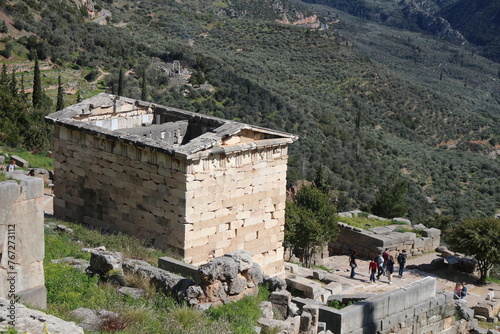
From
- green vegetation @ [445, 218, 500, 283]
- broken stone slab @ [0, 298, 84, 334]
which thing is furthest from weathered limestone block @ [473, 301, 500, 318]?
broken stone slab @ [0, 298, 84, 334]

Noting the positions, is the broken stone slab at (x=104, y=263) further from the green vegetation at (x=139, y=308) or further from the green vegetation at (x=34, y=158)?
the green vegetation at (x=34, y=158)

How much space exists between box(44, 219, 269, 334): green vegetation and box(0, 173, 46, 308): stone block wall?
Result: 448 mm

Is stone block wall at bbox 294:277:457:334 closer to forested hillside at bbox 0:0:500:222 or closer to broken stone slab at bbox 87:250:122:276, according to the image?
broken stone slab at bbox 87:250:122:276

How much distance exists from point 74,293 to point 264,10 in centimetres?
9143

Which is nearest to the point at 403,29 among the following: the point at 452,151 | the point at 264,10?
the point at 264,10

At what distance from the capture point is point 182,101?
40281 millimetres

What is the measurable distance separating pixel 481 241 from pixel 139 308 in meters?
15.6

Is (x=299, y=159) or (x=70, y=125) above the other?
(x=70, y=125)

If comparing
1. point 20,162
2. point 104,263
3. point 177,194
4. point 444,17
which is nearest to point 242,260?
point 104,263

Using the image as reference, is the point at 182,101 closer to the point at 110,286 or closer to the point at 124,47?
the point at 124,47

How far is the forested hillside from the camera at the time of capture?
139ft

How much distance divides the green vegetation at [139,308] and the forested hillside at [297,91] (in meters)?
26.4

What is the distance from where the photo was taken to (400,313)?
13.6 m

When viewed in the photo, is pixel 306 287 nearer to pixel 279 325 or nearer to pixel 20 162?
pixel 279 325
